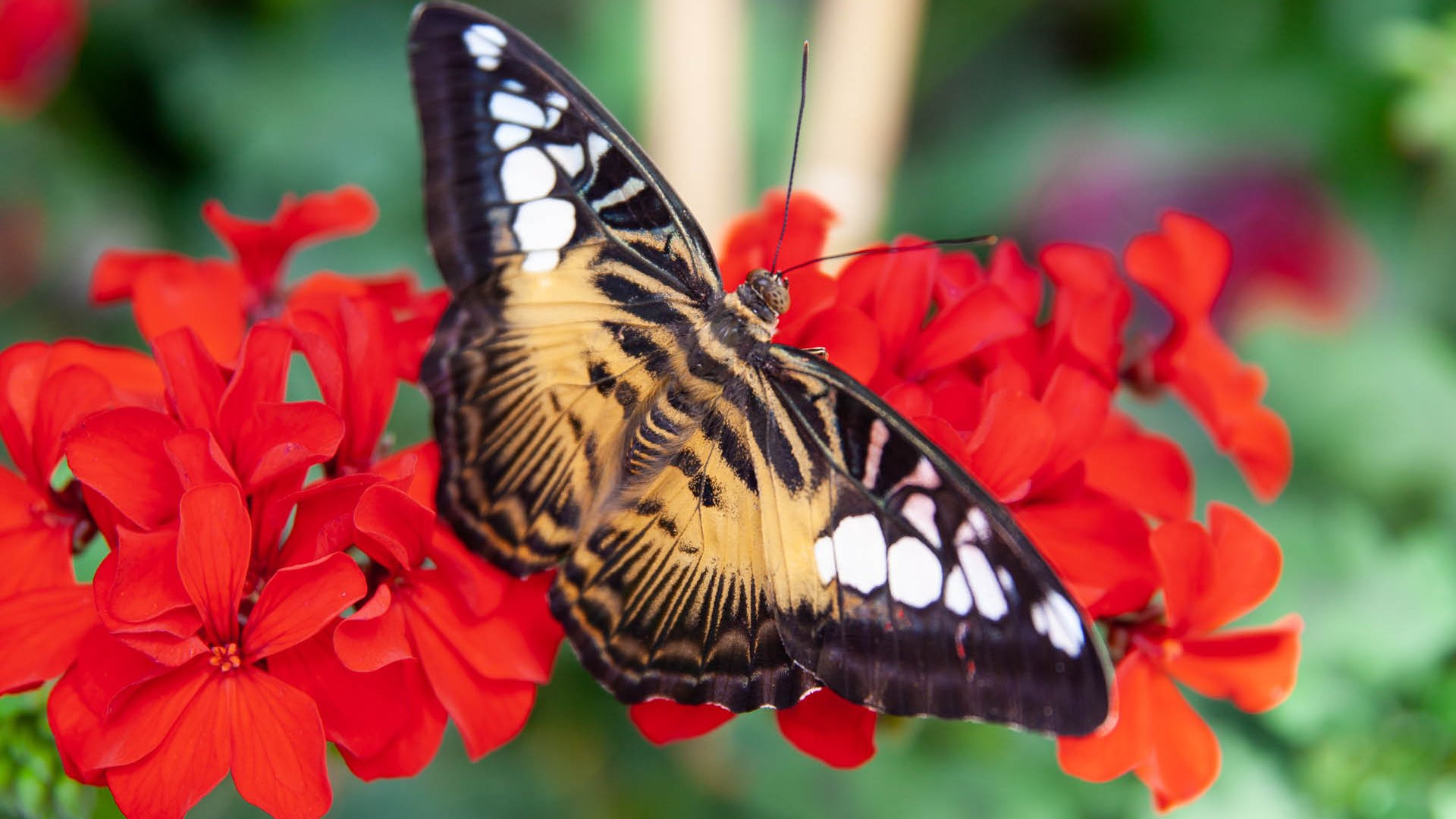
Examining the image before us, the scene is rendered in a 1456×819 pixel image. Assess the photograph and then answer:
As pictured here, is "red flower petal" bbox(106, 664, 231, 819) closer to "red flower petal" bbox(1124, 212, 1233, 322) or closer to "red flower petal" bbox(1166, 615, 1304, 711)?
"red flower petal" bbox(1166, 615, 1304, 711)

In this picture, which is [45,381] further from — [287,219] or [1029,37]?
[1029,37]

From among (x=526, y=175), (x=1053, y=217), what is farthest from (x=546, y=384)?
(x=1053, y=217)

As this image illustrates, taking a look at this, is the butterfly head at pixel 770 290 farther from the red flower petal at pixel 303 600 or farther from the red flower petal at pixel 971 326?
the red flower petal at pixel 303 600

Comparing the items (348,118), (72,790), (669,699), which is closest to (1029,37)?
(348,118)

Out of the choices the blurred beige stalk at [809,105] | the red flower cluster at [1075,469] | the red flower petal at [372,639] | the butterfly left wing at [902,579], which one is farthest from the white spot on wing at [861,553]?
the blurred beige stalk at [809,105]

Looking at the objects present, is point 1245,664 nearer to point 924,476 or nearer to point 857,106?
point 924,476

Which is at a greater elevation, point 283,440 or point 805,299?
point 805,299

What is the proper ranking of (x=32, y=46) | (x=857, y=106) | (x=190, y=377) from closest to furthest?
(x=190, y=377) < (x=32, y=46) < (x=857, y=106)
